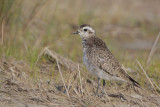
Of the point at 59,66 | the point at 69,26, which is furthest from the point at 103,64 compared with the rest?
the point at 69,26

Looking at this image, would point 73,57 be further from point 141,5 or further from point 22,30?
point 141,5

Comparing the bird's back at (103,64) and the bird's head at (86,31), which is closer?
the bird's back at (103,64)

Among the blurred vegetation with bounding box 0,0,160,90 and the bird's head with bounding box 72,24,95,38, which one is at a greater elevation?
the blurred vegetation with bounding box 0,0,160,90

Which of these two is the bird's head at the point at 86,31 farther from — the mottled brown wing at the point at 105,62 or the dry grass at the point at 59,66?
the dry grass at the point at 59,66

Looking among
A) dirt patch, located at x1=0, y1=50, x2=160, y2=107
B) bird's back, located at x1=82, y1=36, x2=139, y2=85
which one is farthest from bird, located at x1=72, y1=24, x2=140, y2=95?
dirt patch, located at x1=0, y1=50, x2=160, y2=107

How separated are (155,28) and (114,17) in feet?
4.52

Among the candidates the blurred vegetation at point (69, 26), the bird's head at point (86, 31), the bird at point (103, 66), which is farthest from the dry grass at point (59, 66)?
the bird's head at point (86, 31)

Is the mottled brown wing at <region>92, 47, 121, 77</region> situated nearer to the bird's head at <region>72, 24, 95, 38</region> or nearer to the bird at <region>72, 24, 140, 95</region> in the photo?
the bird at <region>72, 24, 140, 95</region>

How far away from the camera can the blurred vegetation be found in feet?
25.6

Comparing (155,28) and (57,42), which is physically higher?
(155,28)

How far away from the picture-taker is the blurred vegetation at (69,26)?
7.81 metres

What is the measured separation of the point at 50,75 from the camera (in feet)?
22.4

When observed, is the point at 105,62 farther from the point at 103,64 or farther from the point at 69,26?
the point at 69,26

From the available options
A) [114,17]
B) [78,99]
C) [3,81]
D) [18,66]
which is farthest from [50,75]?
[114,17]
